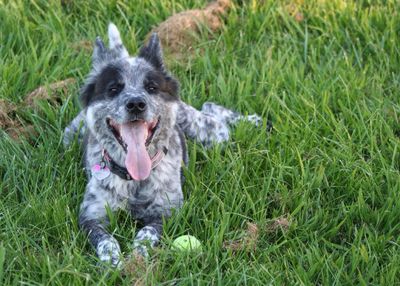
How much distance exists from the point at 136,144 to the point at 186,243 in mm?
720

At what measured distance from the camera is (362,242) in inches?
179

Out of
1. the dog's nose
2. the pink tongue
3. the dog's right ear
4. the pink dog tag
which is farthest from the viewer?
the dog's right ear

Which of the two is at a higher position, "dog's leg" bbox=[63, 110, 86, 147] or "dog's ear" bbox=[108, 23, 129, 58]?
"dog's ear" bbox=[108, 23, 129, 58]

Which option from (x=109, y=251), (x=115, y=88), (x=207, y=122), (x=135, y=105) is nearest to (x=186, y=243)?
(x=109, y=251)

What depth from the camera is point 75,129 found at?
218 inches

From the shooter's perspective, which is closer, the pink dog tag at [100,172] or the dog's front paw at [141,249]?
the dog's front paw at [141,249]

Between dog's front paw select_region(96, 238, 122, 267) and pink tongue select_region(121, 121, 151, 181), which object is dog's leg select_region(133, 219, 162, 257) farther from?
pink tongue select_region(121, 121, 151, 181)

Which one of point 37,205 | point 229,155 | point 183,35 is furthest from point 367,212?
point 183,35

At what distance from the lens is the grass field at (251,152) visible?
4.27 meters

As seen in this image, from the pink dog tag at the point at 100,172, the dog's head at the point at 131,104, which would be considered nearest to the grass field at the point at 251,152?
the pink dog tag at the point at 100,172

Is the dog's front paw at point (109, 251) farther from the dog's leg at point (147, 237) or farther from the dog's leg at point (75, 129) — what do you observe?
the dog's leg at point (75, 129)

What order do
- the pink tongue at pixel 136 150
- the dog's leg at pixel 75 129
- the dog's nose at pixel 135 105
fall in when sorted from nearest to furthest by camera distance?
the dog's nose at pixel 135 105
the pink tongue at pixel 136 150
the dog's leg at pixel 75 129

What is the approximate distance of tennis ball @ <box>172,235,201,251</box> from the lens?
431 cm

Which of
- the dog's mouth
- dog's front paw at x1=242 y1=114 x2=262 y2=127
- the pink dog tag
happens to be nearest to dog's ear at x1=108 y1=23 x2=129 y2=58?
the dog's mouth
